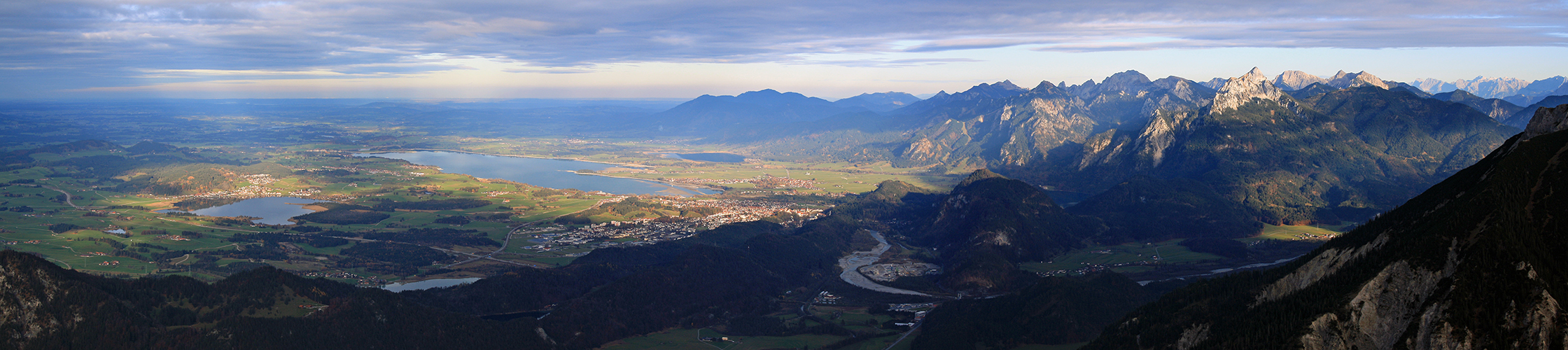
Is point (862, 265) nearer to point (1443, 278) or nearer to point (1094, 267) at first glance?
point (1094, 267)

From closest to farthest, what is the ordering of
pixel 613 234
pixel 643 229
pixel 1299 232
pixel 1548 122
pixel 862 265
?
pixel 1548 122 → pixel 862 265 → pixel 1299 232 → pixel 613 234 → pixel 643 229

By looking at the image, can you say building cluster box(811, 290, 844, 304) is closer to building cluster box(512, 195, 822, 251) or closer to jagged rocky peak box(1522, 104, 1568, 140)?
building cluster box(512, 195, 822, 251)

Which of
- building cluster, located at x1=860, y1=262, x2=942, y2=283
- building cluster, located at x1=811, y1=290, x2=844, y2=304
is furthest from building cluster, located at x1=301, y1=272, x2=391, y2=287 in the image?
building cluster, located at x1=860, y1=262, x2=942, y2=283

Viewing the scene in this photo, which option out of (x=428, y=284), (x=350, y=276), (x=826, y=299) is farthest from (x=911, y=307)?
(x=350, y=276)

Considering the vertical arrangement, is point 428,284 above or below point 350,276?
below

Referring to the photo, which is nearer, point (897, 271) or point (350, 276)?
point (350, 276)

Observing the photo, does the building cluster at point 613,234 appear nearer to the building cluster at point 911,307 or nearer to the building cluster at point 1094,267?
the building cluster at point 911,307

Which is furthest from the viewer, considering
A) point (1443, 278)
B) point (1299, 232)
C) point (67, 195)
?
point (67, 195)
